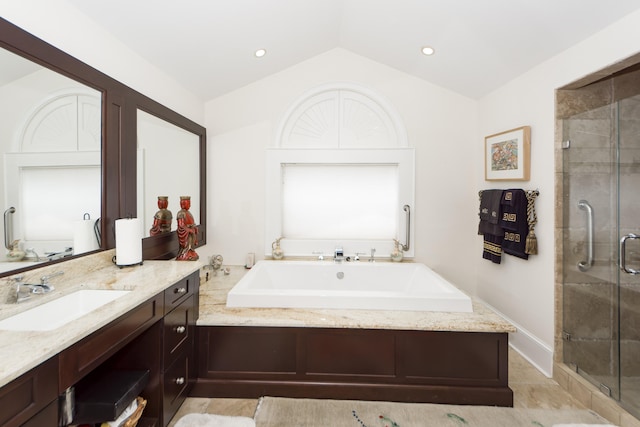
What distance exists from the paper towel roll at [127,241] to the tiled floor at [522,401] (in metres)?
0.96

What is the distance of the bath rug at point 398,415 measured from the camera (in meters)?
1.92

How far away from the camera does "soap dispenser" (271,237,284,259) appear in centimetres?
341

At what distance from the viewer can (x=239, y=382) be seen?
216cm

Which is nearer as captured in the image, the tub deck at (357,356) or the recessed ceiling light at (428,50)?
the tub deck at (357,356)

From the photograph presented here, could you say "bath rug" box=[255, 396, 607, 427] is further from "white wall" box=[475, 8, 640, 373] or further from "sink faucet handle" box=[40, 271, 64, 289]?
"sink faucet handle" box=[40, 271, 64, 289]

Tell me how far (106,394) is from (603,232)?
117 inches

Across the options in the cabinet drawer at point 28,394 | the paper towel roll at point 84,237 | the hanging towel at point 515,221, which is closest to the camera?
the cabinet drawer at point 28,394

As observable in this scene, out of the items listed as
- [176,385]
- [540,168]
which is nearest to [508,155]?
[540,168]

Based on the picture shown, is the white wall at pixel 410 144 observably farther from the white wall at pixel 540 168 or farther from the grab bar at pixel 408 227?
the white wall at pixel 540 168

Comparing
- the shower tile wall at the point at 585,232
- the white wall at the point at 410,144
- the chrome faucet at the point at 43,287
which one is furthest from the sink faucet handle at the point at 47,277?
the shower tile wall at the point at 585,232

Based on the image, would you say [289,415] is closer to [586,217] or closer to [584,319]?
[584,319]

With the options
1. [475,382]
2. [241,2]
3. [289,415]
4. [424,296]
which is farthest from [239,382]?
[241,2]

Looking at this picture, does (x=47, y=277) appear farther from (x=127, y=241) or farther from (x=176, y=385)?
(x=176, y=385)

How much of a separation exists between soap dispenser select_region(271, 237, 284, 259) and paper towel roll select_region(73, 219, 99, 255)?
172cm
